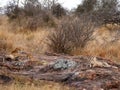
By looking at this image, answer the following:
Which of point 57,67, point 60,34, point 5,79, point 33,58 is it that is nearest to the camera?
point 5,79

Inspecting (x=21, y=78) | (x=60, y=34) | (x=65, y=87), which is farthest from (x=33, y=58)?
(x=60, y=34)

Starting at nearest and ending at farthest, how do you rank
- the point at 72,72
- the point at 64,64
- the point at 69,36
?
the point at 72,72
the point at 64,64
the point at 69,36

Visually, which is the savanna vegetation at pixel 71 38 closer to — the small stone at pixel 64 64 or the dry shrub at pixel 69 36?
the dry shrub at pixel 69 36

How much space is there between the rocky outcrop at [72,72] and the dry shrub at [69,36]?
353cm

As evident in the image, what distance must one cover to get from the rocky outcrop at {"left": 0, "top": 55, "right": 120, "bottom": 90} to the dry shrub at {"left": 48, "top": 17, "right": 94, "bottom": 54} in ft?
11.6

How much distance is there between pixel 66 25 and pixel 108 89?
647 centimetres

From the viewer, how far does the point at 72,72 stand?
7.56 meters

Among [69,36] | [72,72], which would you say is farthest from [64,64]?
[69,36]

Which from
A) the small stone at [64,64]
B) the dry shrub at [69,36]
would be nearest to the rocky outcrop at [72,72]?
the small stone at [64,64]

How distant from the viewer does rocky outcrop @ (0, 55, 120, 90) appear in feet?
22.9

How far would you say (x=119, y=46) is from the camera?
552 inches

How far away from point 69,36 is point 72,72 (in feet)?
18.0

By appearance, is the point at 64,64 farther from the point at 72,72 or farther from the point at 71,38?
the point at 71,38

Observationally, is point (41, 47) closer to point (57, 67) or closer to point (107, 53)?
point (107, 53)
